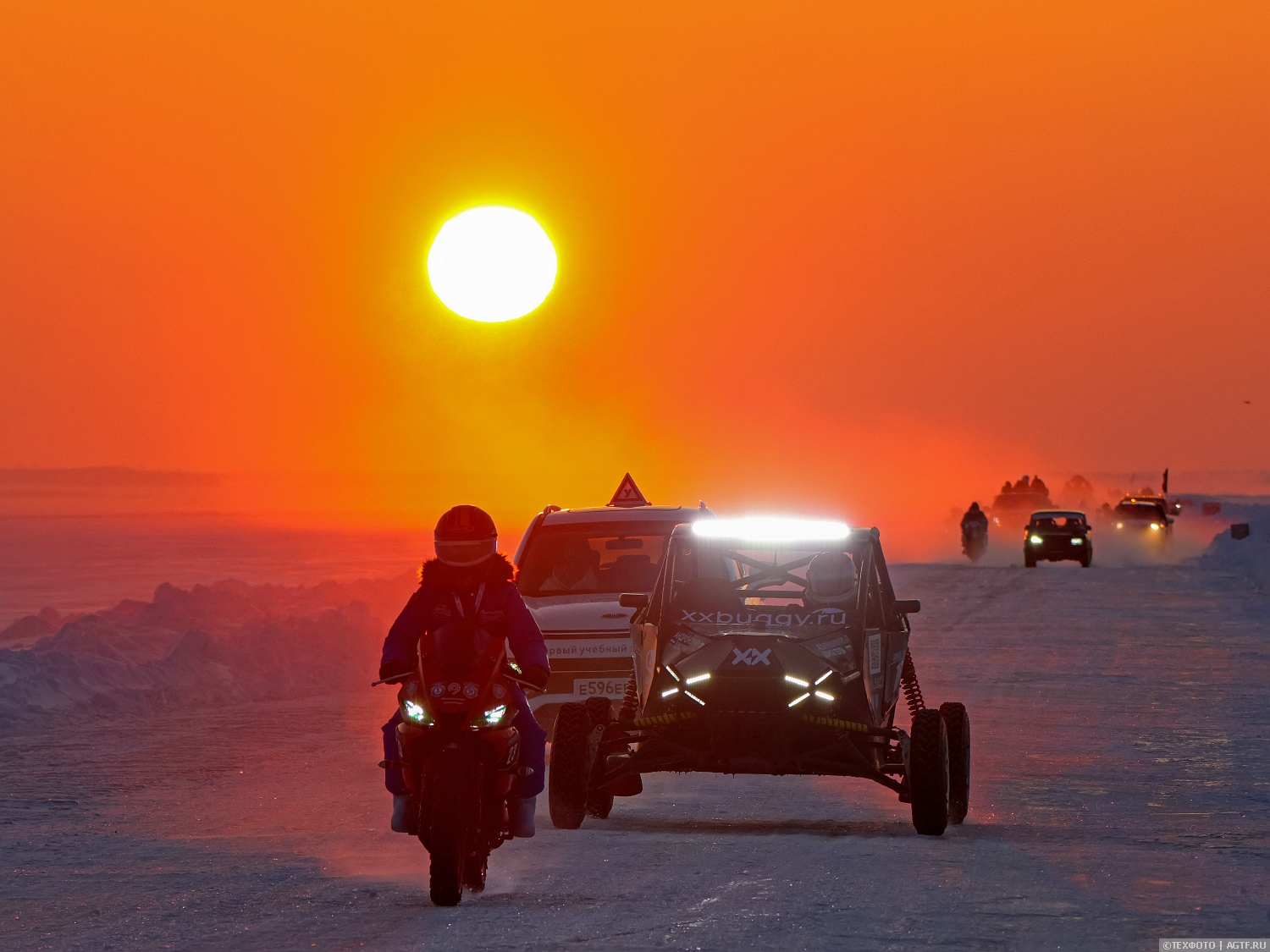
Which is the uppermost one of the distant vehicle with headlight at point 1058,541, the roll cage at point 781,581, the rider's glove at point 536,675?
the rider's glove at point 536,675

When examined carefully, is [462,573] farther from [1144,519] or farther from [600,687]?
[1144,519]

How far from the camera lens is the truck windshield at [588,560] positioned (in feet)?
49.5

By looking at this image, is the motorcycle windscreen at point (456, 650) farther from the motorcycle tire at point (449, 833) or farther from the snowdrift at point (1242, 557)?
the snowdrift at point (1242, 557)

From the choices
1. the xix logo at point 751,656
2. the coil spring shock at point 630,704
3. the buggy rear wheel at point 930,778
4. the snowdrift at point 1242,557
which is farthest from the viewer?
the snowdrift at point 1242,557

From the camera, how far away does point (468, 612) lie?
883 centimetres

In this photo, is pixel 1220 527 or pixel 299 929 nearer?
pixel 299 929

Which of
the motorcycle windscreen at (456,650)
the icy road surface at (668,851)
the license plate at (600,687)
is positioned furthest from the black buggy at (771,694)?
the motorcycle windscreen at (456,650)

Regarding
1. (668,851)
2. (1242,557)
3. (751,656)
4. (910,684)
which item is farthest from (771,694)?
(1242,557)

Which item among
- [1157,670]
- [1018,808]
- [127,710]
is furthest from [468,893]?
[1157,670]

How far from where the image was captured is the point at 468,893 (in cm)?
891

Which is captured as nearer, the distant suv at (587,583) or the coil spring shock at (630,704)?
the coil spring shock at (630,704)

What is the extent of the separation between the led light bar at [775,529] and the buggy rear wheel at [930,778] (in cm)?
147

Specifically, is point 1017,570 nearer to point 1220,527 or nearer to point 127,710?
point 127,710

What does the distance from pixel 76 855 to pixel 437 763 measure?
3.02m
